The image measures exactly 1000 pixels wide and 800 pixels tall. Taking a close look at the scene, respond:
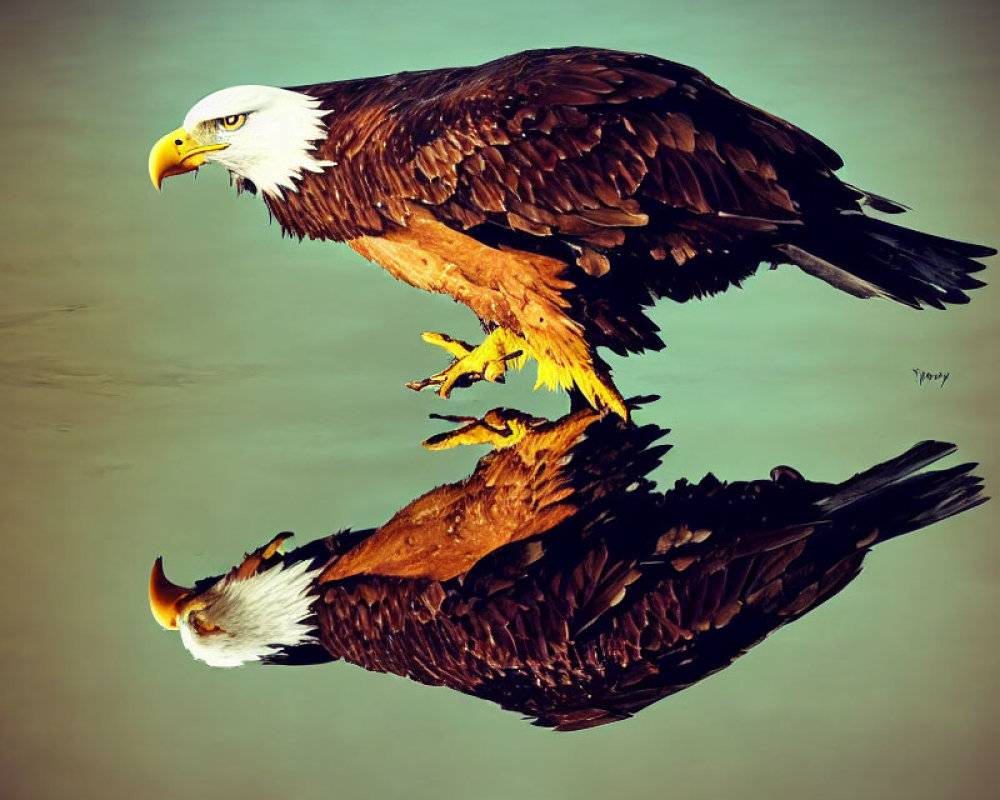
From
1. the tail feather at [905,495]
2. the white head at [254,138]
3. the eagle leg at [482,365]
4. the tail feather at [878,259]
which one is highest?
the white head at [254,138]

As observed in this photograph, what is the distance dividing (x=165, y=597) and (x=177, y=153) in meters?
1.32

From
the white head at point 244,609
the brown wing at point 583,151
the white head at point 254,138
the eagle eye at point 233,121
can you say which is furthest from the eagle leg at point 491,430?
the eagle eye at point 233,121

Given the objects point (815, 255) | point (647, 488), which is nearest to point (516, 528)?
point (647, 488)

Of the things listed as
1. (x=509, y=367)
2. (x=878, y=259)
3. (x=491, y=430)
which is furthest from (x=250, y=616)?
(x=878, y=259)

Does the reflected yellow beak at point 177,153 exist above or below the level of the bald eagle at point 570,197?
above

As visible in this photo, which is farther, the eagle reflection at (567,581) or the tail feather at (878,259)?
the tail feather at (878,259)

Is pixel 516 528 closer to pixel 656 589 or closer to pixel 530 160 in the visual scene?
pixel 656 589

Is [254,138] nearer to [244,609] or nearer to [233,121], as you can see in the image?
[233,121]

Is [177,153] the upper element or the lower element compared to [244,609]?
upper

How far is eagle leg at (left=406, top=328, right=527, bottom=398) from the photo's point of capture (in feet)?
12.0

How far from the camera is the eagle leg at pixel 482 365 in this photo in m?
3.67

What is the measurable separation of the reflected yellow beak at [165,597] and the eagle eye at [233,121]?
1.23 metres

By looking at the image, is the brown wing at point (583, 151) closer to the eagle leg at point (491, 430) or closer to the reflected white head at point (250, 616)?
the eagle leg at point (491, 430)

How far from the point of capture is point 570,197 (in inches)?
130
